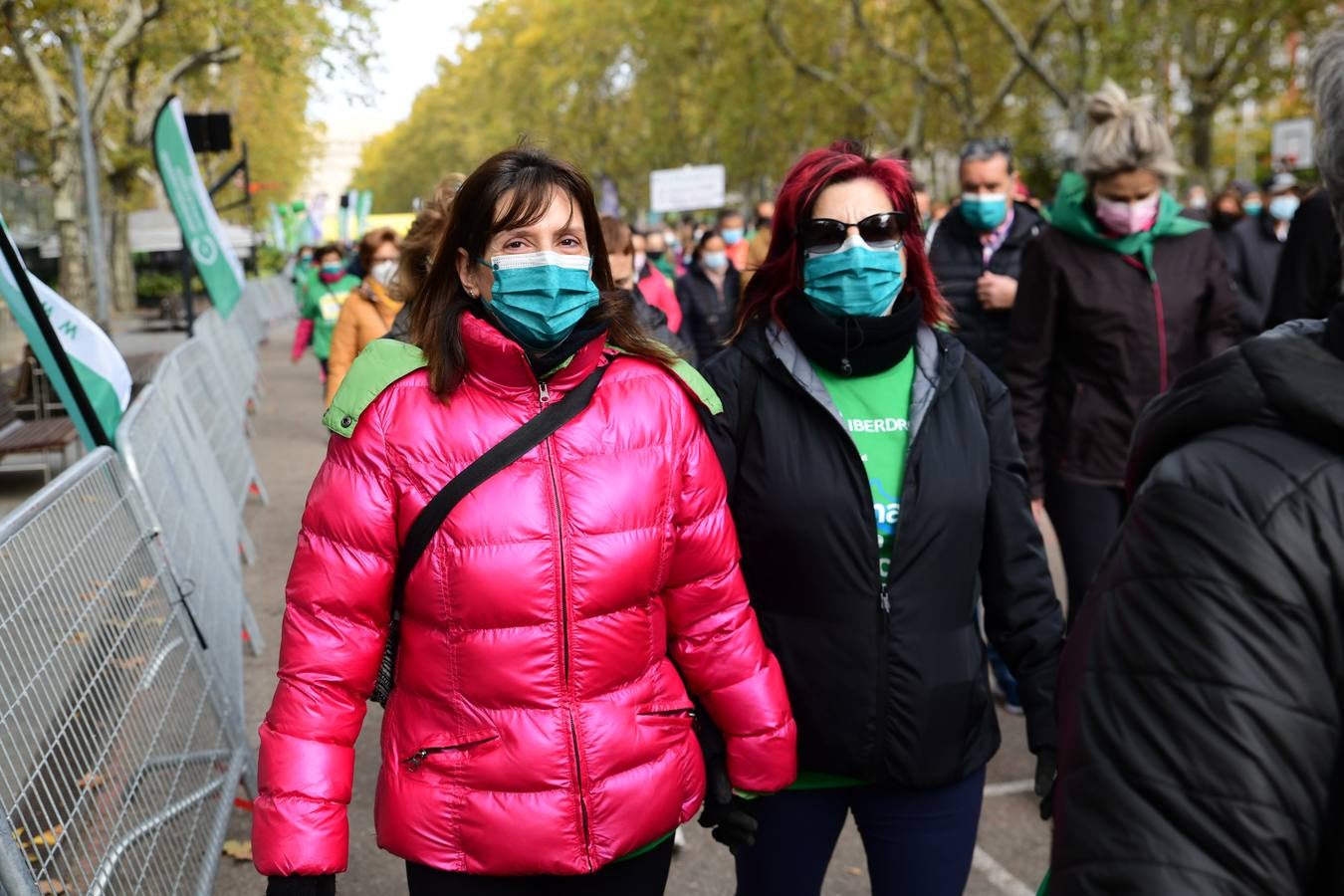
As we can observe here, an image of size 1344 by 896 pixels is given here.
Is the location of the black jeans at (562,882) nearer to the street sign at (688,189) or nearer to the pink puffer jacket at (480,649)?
the pink puffer jacket at (480,649)

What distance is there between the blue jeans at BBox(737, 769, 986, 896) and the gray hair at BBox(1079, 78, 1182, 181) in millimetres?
A: 2342

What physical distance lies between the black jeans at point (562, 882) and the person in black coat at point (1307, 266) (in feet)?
11.0

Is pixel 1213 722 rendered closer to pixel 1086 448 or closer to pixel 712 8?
pixel 1086 448

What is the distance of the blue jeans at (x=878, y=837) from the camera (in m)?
2.59

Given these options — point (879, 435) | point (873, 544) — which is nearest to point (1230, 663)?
point (873, 544)

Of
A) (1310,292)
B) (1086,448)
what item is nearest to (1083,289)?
(1086,448)

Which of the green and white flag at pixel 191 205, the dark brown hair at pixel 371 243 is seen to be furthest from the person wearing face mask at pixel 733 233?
the green and white flag at pixel 191 205

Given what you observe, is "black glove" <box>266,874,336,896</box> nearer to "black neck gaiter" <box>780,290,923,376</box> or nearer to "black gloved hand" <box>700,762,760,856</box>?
"black gloved hand" <box>700,762,760,856</box>

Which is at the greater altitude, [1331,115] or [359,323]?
[1331,115]

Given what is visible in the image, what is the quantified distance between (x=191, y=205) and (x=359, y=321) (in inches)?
57.4

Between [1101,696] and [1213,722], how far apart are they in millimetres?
108

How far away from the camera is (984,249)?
5.30 metres

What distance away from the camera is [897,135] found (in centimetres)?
4356

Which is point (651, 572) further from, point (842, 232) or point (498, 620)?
point (842, 232)
